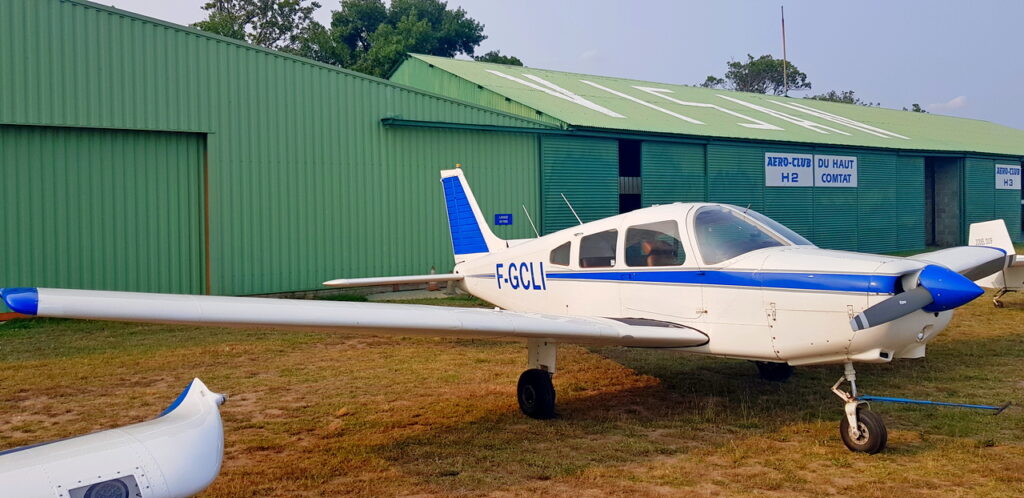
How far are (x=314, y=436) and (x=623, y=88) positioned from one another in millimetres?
22735

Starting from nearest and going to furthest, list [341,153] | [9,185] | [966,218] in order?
[9,185] < [341,153] < [966,218]

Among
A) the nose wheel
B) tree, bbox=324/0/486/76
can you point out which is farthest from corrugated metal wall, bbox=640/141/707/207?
tree, bbox=324/0/486/76

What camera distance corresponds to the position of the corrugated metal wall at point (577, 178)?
19.0 metres

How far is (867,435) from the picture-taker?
597 centimetres

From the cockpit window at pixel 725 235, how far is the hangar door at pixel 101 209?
32.7ft

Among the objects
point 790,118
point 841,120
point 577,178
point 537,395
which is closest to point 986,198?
point 841,120

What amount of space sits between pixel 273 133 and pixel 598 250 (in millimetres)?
9076

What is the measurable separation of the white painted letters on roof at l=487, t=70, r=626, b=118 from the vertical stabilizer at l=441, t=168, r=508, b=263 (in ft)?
35.3

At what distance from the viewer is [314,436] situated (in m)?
6.64

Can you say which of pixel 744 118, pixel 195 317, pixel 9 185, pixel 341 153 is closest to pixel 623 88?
pixel 744 118

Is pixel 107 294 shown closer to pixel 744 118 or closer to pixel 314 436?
pixel 314 436

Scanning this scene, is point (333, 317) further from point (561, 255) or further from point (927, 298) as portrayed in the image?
point (927, 298)

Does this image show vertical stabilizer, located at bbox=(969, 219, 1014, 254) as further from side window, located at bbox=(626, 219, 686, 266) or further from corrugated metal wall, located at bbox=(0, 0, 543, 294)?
corrugated metal wall, located at bbox=(0, 0, 543, 294)

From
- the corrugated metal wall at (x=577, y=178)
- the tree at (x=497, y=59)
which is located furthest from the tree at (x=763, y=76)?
the corrugated metal wall at (x=577, y=178)
